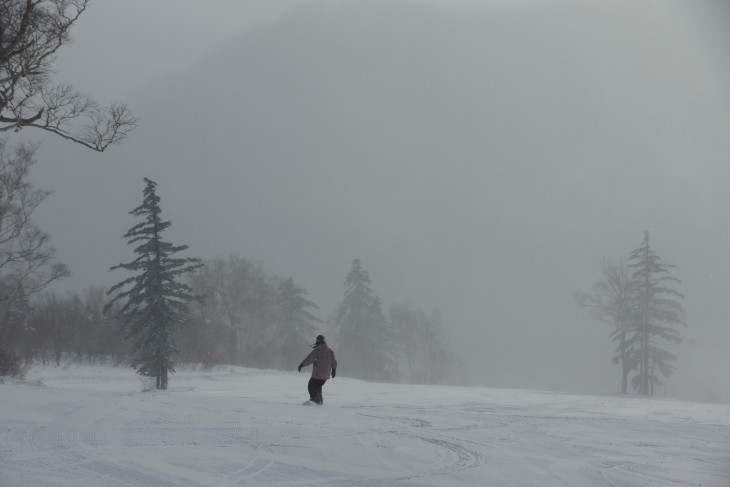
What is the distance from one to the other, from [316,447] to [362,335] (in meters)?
55.9

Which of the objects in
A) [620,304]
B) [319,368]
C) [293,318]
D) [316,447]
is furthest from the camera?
[293,318]

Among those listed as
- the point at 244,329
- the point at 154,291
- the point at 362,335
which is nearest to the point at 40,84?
the point at 154,291

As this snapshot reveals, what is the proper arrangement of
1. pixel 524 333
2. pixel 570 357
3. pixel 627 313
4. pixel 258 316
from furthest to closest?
pixel 524 333, pixel 570 357, pixel 258 316, pixel 627 313

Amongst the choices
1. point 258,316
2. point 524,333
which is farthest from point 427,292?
point 258,316

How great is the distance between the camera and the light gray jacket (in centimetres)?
1600

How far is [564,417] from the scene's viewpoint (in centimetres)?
1590

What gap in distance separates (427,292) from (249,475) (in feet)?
540

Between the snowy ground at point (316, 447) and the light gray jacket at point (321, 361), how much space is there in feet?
5.70

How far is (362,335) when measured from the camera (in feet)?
212

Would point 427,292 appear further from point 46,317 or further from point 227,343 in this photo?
point 46,317

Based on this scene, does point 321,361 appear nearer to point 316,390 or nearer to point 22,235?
point 316,390

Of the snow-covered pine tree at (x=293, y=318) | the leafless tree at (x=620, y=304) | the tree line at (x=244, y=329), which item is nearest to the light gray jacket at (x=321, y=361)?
the tree line at (x=244, y=329)

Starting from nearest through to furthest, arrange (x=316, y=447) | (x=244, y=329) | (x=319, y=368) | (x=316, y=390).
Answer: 1. (x=316, y=447)
2. (x=316, y=390)
3. (x=319, y=368)
4. (x=244, y=329)

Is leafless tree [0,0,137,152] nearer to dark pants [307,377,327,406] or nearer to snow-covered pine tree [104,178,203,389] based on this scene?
dark pants [307,377,327,406]
